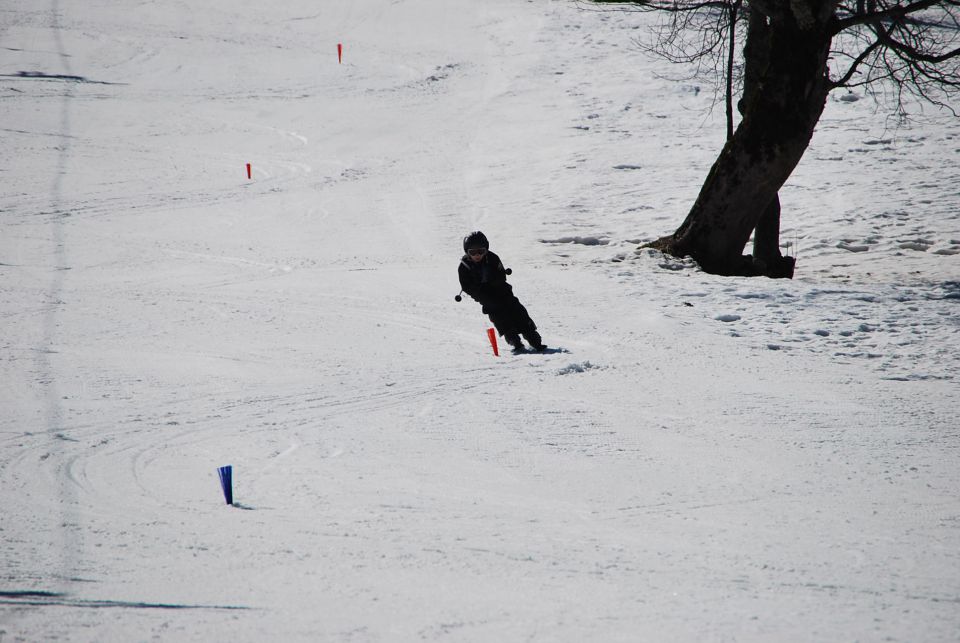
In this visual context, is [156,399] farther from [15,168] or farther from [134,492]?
[15,168]

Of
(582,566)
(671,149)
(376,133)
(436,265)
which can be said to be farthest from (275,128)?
(582,566)

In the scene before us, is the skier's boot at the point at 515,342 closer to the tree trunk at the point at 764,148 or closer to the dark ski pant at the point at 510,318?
the dark ski pant at the point at 510,318

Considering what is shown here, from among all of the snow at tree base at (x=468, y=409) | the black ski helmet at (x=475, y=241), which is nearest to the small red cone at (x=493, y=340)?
the snow at tree base at (x=468, y=409)

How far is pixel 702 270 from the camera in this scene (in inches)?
406

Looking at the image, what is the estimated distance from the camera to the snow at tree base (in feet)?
11.5

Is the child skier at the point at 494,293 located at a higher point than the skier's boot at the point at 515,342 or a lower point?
higher

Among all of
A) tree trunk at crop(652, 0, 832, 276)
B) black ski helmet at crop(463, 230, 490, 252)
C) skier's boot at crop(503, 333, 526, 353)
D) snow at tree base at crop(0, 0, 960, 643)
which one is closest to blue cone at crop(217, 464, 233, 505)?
snow at tree base at crop(0, 0, 960, 643)

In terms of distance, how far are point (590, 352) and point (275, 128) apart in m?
16.5

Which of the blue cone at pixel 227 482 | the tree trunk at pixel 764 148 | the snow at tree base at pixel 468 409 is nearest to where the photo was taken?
the snow at tree base at pixel 468 409

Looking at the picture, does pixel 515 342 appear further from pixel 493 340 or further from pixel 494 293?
pixel 494 293

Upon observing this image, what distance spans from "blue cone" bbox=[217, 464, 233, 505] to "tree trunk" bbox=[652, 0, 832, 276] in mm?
7678

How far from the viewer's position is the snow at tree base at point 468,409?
11.5 feet

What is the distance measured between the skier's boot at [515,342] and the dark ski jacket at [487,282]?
30 cm

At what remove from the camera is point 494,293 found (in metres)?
7.58
